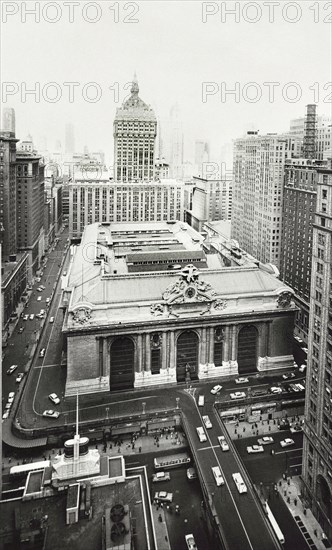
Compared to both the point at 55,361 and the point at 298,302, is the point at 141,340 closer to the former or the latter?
the point at 55,361

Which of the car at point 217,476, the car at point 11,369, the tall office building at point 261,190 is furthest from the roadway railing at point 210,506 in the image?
the tall office building at point 261,190

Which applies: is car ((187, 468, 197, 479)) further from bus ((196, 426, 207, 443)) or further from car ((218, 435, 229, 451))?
car ((218, 435, 229, 451))

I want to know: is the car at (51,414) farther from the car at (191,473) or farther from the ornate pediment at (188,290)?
the ornate pediment at (188,290)

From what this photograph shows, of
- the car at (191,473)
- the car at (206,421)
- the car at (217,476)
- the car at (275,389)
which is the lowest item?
the car at (191,473)

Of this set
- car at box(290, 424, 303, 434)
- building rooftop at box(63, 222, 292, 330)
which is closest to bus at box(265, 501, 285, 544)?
car at box(290, 424, 303, 434)

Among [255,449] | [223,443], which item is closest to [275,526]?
[223,443]

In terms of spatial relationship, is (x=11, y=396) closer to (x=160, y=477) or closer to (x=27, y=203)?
(x=160, y=477)

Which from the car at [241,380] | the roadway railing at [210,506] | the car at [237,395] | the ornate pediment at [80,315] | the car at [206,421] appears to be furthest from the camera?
the car at [241,380]
